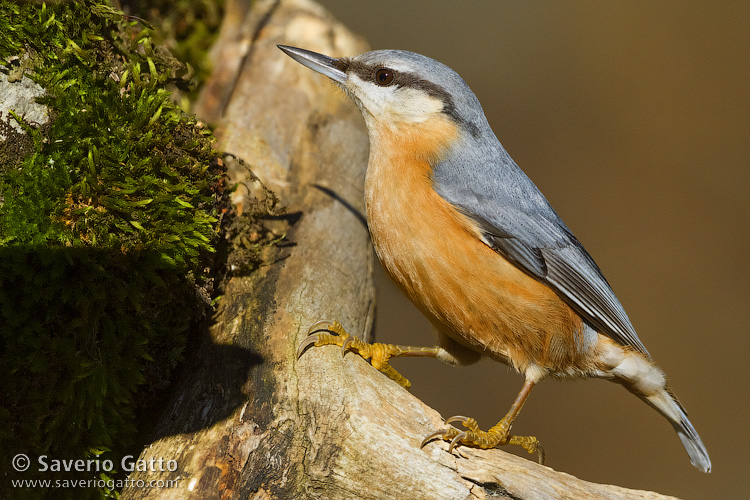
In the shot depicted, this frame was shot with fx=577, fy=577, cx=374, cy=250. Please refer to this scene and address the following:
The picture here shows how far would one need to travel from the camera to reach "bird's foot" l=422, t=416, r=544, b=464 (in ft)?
8.87

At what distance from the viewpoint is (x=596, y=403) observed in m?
7.31

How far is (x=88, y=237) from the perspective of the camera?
8.77 ft

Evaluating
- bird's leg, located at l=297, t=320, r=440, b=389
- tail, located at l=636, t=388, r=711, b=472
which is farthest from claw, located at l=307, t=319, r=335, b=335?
tail, located at l=636, t=388, r=711, b=472

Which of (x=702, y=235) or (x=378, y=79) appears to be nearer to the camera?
(x=378, y=79)

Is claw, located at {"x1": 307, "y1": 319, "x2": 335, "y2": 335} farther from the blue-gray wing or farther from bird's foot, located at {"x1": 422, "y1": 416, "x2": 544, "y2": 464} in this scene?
the blue-gray wing

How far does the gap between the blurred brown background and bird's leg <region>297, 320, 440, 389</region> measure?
11.9ft

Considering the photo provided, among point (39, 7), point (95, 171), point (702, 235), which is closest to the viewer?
point (95, 171)

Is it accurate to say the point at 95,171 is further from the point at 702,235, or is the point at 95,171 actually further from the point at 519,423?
the point at 702,235

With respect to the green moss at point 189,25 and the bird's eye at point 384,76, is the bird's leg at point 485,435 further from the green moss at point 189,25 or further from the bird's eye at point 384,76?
the green moss at point 189,25

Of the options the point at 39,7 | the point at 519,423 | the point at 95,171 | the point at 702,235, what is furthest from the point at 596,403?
the point at 39,7

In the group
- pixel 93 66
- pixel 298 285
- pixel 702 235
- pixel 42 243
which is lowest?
pixel 42 243

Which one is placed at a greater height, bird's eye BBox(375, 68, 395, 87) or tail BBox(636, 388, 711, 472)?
bird's eye BBox(375, 68, 395, 87)

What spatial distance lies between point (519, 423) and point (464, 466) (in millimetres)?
4955

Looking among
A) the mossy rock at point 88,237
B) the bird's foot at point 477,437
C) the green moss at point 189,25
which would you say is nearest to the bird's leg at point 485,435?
the bird's foot at point 477,437
